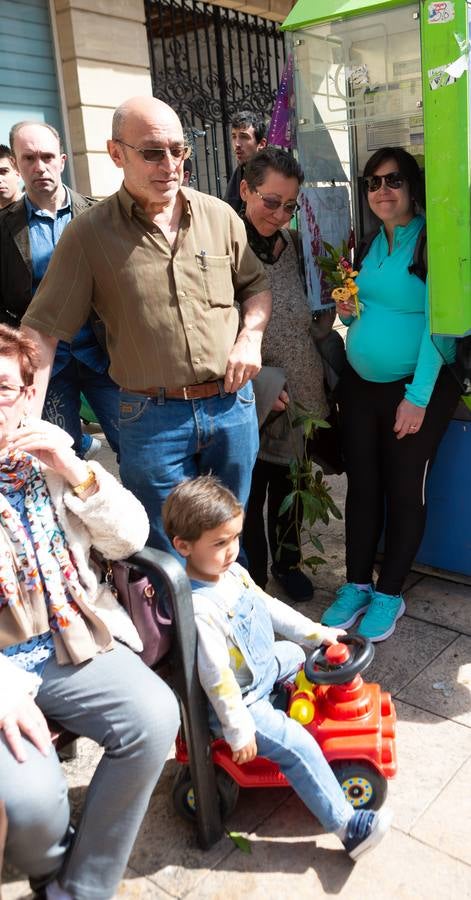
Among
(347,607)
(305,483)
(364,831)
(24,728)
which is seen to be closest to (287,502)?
(305,483)

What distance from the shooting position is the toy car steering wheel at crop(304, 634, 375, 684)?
2.04m

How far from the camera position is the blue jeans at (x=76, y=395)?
10.5 ft

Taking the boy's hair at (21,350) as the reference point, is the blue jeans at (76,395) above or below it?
below

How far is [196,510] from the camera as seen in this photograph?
2008 millimetres

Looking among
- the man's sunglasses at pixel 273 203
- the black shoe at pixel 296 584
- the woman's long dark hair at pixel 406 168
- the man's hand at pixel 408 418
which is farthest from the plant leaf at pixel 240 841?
the woman's long dark hair at pixel 406 168

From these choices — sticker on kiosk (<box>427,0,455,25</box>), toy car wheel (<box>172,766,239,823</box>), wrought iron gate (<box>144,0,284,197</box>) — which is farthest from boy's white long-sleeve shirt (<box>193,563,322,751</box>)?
wrought iron gate (<box>144,0,284,197</box>)

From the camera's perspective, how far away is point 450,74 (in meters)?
2.32

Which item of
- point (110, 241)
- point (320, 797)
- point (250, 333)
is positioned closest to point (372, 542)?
point (250, 333)

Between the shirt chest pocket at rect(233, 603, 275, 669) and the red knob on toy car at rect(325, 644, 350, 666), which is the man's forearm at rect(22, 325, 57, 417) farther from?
the red knob on toy car at rect(325, 644, 350, 666)

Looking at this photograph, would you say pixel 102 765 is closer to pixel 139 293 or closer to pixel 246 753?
pixel 246 753

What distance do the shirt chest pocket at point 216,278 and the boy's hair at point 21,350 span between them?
2.13 ft

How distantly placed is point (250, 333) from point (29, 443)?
0.97 metres

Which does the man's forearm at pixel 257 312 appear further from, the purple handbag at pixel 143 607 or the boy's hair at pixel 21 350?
the purple handbag at pixel 143 607

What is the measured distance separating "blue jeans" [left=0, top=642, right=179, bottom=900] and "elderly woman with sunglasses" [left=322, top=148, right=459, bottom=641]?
133cm
